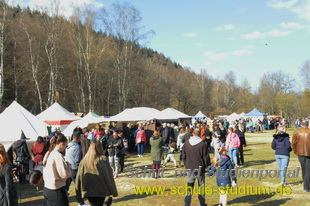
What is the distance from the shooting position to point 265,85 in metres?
65.6

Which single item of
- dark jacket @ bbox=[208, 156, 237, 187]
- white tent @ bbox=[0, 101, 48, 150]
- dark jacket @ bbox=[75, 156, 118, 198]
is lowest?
dark jacket @ bbox=[208, 156, 237, 187]

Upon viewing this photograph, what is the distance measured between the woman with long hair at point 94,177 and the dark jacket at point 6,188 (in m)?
0.91

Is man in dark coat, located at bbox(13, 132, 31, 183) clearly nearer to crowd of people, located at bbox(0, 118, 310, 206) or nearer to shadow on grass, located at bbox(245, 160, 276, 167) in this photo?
crowd of people, located at bbox(0, 118, 310, 206)

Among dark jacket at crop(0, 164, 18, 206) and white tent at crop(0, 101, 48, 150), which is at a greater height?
white tent at crop(0, 101, 48, 150)

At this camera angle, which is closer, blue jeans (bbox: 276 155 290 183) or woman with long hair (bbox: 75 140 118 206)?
woman with long hair (bbox: 75 140 118 206)

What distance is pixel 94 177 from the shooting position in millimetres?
4312

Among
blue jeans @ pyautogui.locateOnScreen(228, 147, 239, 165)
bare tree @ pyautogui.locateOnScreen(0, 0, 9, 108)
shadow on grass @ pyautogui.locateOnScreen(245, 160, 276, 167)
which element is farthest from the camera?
bare tree @ pyautogui.locateOnScreen(0, 0, 9, 108)

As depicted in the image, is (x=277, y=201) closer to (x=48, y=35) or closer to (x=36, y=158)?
(x=36, y=158)

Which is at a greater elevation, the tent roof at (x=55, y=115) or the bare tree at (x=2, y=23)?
the bare tree at (x=2, y=23)

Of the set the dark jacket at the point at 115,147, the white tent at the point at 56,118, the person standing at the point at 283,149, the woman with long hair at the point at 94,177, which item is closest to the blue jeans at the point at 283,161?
the person standing at the point at 283,149

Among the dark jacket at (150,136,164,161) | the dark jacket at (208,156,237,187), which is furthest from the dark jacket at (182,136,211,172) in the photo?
the dark jacket at (150,136,164,161)

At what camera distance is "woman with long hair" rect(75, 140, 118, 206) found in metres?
4.31

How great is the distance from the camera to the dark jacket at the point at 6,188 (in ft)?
12.7

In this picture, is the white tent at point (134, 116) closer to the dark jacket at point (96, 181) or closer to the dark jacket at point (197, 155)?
the dark jacket at point (197, 155)
